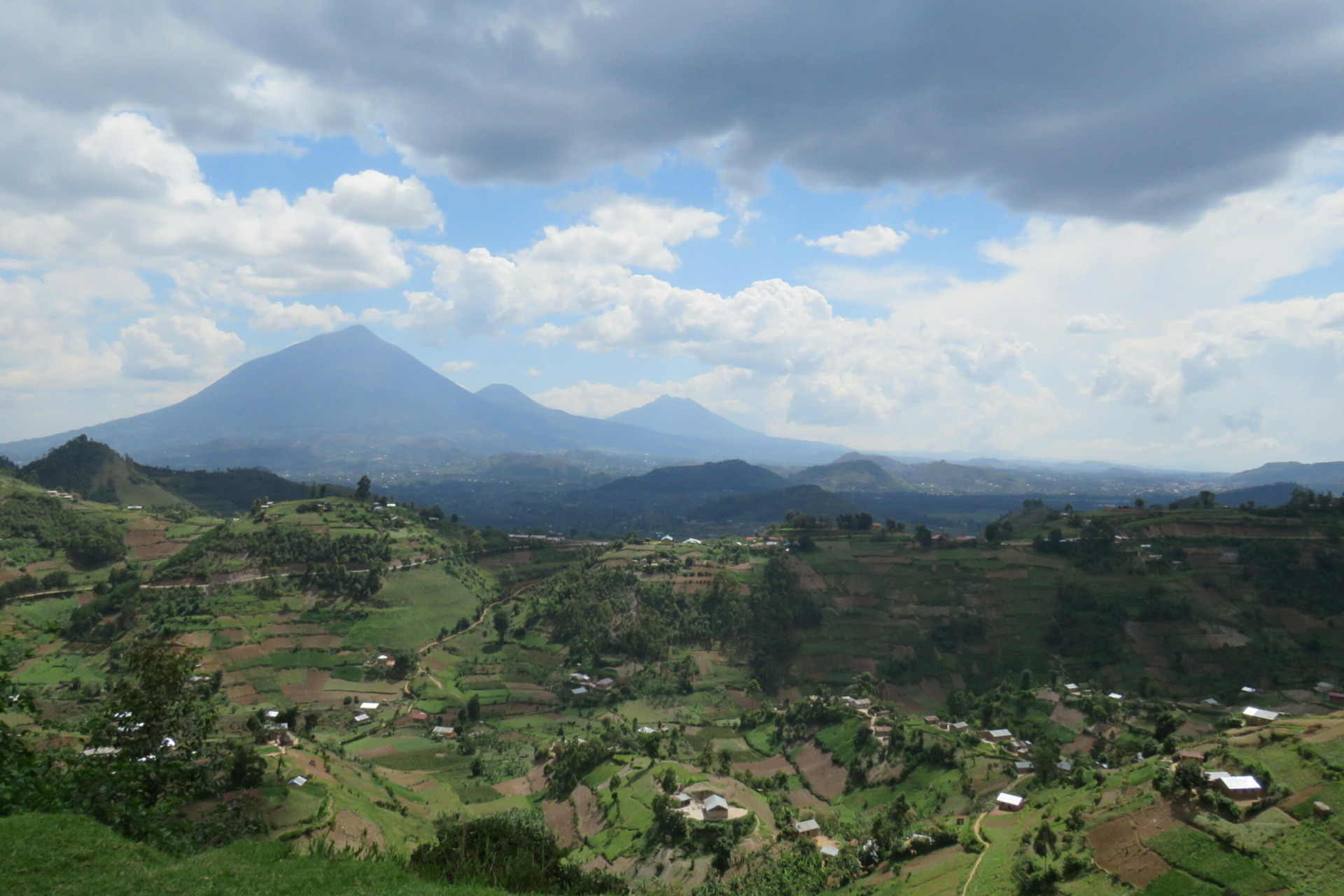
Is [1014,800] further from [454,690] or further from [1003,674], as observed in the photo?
[454,690]

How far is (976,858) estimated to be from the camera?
33688mm

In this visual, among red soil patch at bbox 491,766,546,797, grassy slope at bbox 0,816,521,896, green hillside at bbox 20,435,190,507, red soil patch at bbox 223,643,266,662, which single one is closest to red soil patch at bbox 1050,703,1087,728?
red soil patch at bbox 491,766,546,797

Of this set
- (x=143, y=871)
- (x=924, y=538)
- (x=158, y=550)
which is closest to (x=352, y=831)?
(x=143, y=871)

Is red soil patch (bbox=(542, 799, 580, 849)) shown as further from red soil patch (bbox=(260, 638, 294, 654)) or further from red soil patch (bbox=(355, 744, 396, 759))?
red soil patch (bbox=(260, 638, 294, 654))

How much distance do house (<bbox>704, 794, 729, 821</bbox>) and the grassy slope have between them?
24.9 metres

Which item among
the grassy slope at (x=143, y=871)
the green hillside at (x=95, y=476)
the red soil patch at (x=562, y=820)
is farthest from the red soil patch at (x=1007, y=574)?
the green hillside at (x=95, y=476)

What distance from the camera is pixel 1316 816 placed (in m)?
26.8

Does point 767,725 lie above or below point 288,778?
below

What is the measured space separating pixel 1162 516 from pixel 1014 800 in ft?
247

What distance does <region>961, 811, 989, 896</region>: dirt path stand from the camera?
101ft

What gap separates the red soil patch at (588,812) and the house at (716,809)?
800cm

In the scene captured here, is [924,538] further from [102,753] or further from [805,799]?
[102,753]

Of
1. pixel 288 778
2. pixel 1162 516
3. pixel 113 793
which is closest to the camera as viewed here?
pixel 113 793

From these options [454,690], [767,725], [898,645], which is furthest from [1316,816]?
[454,690]
